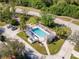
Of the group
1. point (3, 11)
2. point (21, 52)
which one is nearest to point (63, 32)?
point (21, 52)

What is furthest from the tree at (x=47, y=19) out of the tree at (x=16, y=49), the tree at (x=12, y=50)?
the tree at (x=16, y=49)

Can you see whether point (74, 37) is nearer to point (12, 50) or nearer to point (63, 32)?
point (63, 32)

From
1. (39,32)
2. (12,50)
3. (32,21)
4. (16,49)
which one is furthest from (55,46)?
(32,21)

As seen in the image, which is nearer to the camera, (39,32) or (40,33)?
(40,33)

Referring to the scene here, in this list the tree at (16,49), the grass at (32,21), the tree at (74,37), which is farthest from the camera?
the grass at (32,21)

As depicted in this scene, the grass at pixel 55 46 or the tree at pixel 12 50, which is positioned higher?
the tree at pixel 12 50

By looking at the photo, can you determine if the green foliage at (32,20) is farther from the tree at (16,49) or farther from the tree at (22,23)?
the tree at (16,49)
